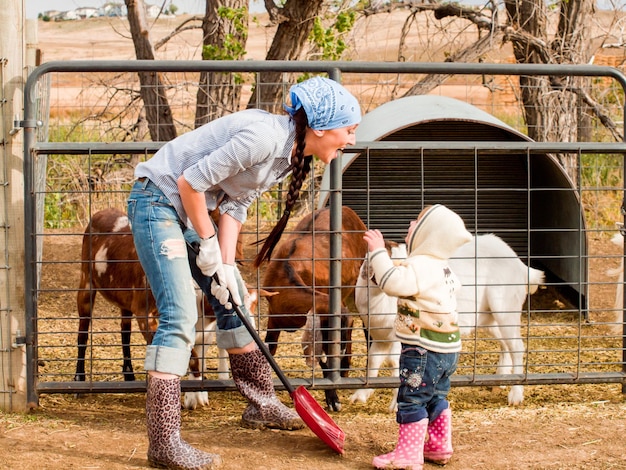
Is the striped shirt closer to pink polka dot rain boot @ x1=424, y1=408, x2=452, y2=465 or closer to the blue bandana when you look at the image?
the blue bandana

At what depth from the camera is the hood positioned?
4.11 metres

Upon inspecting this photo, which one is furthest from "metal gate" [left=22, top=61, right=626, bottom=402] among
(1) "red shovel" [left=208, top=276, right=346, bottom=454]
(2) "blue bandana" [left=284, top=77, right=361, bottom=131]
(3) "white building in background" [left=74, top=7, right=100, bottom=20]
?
(3) "white building in background" [left=74, top=7, right=100, bottom=20]

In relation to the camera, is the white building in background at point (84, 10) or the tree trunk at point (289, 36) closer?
the tree trunk at point (289, 36)

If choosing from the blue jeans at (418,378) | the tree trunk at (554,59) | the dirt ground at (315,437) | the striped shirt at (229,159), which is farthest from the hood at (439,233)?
the tree trunk at (554,59)

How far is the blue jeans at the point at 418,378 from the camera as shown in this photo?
4141mm

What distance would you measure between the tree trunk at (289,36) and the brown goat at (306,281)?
3.18 meters

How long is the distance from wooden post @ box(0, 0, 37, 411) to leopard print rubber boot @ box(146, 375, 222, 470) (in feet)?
4.21

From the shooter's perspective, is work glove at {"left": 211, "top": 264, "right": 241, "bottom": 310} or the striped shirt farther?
work glove at {"left": 211, "top": 264, "right": 241, "bottom": 310}

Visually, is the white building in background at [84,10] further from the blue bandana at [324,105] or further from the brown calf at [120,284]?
the blue bandana at [324,105]

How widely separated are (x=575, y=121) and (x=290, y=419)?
305 inches

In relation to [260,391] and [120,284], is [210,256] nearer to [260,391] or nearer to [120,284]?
[260,391]

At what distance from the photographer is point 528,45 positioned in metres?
11.6

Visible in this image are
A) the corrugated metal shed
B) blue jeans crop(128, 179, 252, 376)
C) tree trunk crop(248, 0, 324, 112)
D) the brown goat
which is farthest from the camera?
tree trunk crop(248, 0, 324, 112)

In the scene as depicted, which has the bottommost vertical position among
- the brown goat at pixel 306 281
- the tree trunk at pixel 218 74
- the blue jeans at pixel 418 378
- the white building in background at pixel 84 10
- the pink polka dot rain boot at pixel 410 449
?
the pink polka dot rain boot at pixel 410 449
